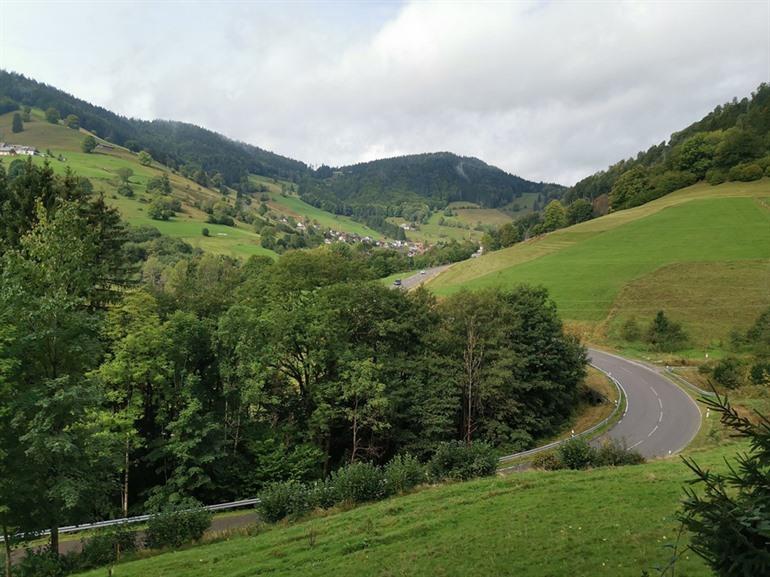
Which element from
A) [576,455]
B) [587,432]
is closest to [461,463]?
[576,455]

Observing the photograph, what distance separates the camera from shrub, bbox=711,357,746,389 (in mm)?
44438

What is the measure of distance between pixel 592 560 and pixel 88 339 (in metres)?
20.1

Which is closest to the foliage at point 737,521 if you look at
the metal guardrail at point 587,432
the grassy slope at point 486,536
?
the grassy slope at point 486,536

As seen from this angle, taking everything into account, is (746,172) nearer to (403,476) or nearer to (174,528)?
(403,476)

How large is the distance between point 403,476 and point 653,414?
3002 centimetres

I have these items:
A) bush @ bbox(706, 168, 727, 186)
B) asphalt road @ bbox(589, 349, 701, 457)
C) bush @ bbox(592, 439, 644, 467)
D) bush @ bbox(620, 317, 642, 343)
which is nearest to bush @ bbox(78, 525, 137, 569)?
bush @ bbox(592, 439, 644, 467)

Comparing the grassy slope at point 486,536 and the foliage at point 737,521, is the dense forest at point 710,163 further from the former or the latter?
the foliage at point 737,521

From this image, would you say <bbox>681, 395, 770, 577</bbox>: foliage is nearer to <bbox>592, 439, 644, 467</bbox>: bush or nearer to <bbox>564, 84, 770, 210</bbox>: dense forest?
<bbox>592, 439, 644, 467</bbox>: bush

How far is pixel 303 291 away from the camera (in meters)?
45.8

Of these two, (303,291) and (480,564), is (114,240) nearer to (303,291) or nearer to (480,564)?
(303,291)

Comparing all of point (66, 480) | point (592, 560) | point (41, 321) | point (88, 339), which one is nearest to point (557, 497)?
point (592, 560)

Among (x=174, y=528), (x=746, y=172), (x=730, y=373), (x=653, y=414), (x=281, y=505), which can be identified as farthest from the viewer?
(x=746, y=172)

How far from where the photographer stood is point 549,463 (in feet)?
90.6

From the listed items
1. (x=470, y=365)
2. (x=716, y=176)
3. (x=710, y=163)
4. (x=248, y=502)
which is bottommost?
(x=248, y=502)
